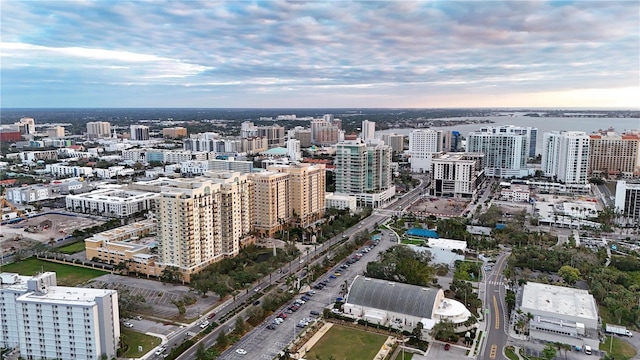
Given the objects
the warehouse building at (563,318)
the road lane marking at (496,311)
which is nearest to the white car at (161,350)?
the road lane marking at (496,311)

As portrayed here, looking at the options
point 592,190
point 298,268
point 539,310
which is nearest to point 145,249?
point 298,268

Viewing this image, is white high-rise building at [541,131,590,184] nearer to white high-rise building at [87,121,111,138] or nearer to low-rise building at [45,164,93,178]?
low-rise building at [45,164,93,178]

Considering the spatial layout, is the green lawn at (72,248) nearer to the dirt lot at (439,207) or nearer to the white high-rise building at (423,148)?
the dirt lot at (439,207)

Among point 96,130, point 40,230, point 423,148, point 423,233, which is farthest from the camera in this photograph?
point 96,130

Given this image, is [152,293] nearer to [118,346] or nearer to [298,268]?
[118,346]

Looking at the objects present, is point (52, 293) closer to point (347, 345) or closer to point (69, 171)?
point (347, 345)

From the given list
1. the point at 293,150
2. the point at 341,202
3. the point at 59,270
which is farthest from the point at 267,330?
the point at 293,150
